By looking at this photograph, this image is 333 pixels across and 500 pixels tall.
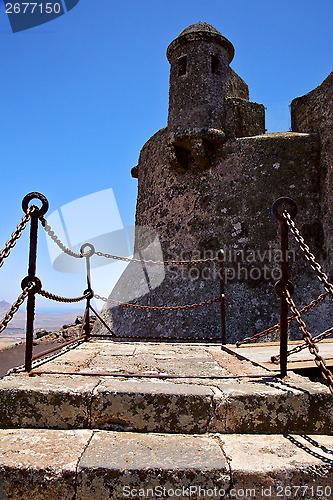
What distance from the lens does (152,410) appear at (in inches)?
85.8

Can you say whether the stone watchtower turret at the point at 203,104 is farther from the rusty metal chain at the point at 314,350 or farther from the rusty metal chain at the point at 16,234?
the rusty metal chain at the point at 314,350

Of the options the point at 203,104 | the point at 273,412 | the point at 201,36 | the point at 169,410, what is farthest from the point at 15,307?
the point at 201,36

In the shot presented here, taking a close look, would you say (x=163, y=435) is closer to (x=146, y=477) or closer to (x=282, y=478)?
(x=146, y=477)

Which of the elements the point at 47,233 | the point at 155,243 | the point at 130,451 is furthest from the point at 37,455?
the point at 155,243

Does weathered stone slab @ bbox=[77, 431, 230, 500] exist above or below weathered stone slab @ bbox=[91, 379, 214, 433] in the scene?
below

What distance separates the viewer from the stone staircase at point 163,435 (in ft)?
5.88

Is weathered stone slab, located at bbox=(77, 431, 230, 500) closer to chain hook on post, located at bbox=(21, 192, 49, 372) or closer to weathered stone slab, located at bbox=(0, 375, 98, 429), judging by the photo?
weathered stone slab, located at bbox=(0, 375, 98, 429)

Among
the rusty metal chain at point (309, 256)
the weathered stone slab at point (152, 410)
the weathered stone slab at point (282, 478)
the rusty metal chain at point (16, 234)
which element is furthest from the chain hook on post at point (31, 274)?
the rusty metal chain at point (309, 256)

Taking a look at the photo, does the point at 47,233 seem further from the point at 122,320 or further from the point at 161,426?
the point at 122,320

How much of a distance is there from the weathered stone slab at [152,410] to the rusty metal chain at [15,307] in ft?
2.23

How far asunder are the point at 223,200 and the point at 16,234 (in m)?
5.66

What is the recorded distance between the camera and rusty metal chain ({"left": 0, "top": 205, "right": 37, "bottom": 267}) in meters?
2.35

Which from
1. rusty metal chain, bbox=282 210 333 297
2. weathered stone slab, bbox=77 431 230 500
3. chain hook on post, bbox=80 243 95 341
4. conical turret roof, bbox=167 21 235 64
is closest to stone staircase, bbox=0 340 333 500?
weathered stone slab, bbox=77 431 230 500

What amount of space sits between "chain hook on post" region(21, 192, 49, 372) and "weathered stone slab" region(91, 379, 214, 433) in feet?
2.36
